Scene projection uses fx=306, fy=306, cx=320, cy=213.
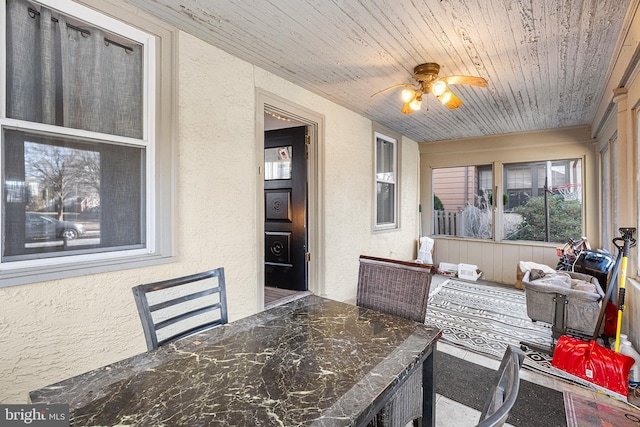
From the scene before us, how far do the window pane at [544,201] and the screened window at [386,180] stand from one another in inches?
76.8

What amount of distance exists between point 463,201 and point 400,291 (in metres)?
4.46

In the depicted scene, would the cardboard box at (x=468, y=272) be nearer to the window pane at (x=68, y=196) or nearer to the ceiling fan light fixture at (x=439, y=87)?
the ceiling fan light fixture at (x=439, y=87)

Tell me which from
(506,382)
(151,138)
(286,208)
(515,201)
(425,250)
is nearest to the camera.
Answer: (506,382)

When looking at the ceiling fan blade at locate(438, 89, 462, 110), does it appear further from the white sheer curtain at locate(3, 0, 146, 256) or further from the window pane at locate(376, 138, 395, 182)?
the white sheer curtain at locate(3, 0, 146, 256)

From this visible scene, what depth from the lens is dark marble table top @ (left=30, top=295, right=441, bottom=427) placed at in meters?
0.85

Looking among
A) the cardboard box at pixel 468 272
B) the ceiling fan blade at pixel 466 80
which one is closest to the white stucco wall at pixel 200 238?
the ceiling fan blade at pixel 466 80

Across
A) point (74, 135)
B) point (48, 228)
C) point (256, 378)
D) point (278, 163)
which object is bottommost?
point (256, 378)

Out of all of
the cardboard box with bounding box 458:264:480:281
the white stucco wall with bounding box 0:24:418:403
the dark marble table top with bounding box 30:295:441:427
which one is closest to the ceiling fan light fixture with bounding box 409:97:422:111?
the white stucco wall with bounding box 0:24:418:403

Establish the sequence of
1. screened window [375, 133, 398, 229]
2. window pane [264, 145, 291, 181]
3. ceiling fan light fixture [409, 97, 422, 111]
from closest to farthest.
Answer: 1. ceiling fan light fixture [409, 97, 422, 111]
2. window pane [264, 145, 291, 181]
3. screened window [375, 133, 398, 229]

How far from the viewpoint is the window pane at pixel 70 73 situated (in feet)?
5.12

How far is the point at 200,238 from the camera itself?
89.0 inches

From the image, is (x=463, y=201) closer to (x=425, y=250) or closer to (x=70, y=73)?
(x=425, y=250)

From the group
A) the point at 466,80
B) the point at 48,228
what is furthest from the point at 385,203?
the point at 48,228

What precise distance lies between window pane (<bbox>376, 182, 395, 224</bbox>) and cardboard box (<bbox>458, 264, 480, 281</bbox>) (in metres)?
1.52
